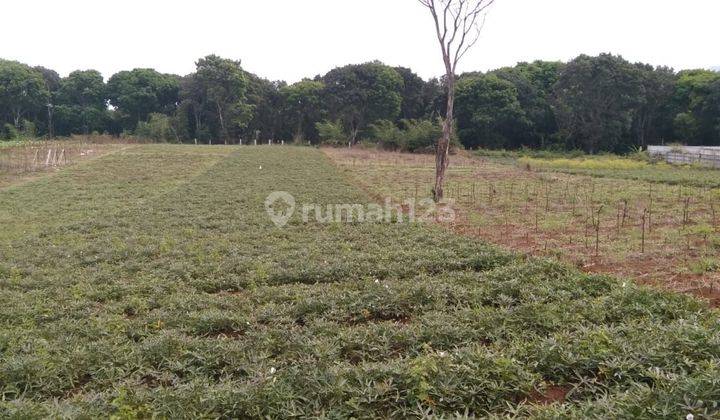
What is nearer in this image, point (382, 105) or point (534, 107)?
point (534, 107)

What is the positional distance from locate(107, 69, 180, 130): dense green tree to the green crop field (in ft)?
162

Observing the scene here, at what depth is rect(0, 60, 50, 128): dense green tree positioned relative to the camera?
4938 cm

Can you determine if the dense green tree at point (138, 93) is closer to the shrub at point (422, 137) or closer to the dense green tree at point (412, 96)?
the dense green tree at point (412, 96)

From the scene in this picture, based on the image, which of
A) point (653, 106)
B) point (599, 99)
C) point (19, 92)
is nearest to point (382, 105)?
point (599, 99)

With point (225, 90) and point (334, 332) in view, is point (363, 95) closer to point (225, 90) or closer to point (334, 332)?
point (225, 90)

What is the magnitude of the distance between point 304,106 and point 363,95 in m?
6.81

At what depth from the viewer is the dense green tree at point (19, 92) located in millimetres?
49375

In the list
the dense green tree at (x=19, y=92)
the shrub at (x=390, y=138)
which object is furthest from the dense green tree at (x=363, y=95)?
the dense green tree at (x=19, y=92)

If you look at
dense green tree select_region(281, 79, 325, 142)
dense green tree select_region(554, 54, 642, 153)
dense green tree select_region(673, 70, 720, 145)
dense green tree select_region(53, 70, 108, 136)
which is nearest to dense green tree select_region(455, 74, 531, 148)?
dense green tree select_region(554, 54, 642, 153)

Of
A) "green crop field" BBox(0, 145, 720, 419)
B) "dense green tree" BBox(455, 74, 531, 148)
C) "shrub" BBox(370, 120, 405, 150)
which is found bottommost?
"green crop field" BBox(0, 145, 720, 419)

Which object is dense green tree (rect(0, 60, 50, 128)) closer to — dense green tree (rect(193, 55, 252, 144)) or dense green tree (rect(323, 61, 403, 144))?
dense green tree (rect(193, 55, 252, 144))

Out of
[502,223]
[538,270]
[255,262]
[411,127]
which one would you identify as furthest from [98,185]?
[411,127]

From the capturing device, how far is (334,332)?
497 centimetres

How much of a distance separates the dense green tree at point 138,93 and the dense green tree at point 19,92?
6404mm
